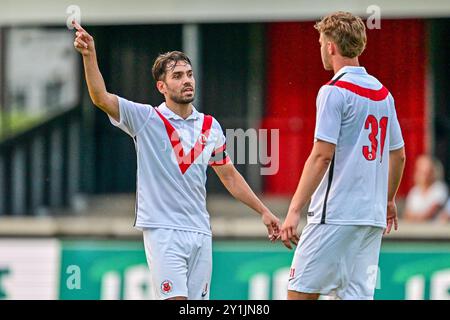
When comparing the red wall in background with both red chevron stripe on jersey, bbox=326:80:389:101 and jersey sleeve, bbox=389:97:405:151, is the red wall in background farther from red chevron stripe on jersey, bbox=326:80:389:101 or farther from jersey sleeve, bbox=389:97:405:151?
red chevron stripe on jersey, bbox=326:80:389:101

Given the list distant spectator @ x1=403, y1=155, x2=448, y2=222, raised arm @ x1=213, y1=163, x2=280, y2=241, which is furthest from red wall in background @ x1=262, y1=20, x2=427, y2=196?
raised arm @ x1=213, y1=163, x2=280, y2=241

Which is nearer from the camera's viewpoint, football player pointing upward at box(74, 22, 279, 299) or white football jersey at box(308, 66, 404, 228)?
white football jersey at box(308, 66, 404, 228)

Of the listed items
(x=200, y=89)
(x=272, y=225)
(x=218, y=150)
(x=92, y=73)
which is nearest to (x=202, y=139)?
(x=218, y=150)

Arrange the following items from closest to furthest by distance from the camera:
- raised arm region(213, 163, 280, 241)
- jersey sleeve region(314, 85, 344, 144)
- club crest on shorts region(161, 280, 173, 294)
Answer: jersey sleeve region(314, 85, 344, 144)
club crest on shorts region(161, 280, 173, 294)
raised arm region(213, 163, 280, 241)

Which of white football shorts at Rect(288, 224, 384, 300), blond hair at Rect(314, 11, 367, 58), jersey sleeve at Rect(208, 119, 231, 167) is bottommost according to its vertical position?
white football shorts at Rect(288, 224, 384, 300)

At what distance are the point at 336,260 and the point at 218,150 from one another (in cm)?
96

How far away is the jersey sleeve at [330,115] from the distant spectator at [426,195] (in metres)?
5.51

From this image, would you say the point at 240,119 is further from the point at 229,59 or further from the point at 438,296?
the point at 438,296

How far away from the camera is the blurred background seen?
12.9 metres

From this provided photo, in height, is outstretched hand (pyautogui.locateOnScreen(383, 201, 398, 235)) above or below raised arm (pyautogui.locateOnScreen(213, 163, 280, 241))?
below

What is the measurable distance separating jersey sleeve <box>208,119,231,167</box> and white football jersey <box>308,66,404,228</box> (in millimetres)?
671

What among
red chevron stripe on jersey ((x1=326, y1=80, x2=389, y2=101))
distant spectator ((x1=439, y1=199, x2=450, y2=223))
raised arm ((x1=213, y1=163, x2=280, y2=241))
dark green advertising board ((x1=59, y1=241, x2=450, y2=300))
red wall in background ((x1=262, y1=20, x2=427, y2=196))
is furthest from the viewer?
red wall in background ((x1=262, y1=20, x2=427, y2=196))

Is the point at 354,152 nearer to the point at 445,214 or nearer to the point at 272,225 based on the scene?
the point at 272,225
